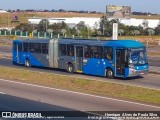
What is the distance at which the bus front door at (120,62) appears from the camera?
28625 millimetres

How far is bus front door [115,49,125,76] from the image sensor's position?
28625 millimetres

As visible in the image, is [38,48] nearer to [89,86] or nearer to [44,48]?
A: [44,48]

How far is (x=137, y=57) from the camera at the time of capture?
→ 2905 cm

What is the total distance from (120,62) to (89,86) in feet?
14.6

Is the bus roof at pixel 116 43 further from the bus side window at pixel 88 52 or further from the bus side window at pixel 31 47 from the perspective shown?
the bus side window at pixel 31 47

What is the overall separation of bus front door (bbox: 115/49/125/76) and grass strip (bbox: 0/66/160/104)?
10.1 ft

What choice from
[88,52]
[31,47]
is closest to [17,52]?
[31,47]

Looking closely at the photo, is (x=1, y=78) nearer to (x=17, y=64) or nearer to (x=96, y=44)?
(x=96, y=44)

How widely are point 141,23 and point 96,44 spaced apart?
83290mm

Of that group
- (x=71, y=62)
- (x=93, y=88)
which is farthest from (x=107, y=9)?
(x=93, y=88)

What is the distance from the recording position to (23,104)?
1838 cm

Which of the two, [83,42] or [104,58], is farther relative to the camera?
[83,42]

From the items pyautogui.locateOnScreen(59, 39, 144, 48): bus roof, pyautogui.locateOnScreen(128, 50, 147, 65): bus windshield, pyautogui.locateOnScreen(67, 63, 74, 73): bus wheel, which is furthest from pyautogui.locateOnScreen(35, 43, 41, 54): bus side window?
pyautogui.locateOnScreen(128, 50, 147, 65): bus windshield

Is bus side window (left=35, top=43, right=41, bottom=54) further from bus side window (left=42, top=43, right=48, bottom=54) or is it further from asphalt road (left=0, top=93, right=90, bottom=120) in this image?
asphalt road (left=0, top=93, right=90, bottom=120)
